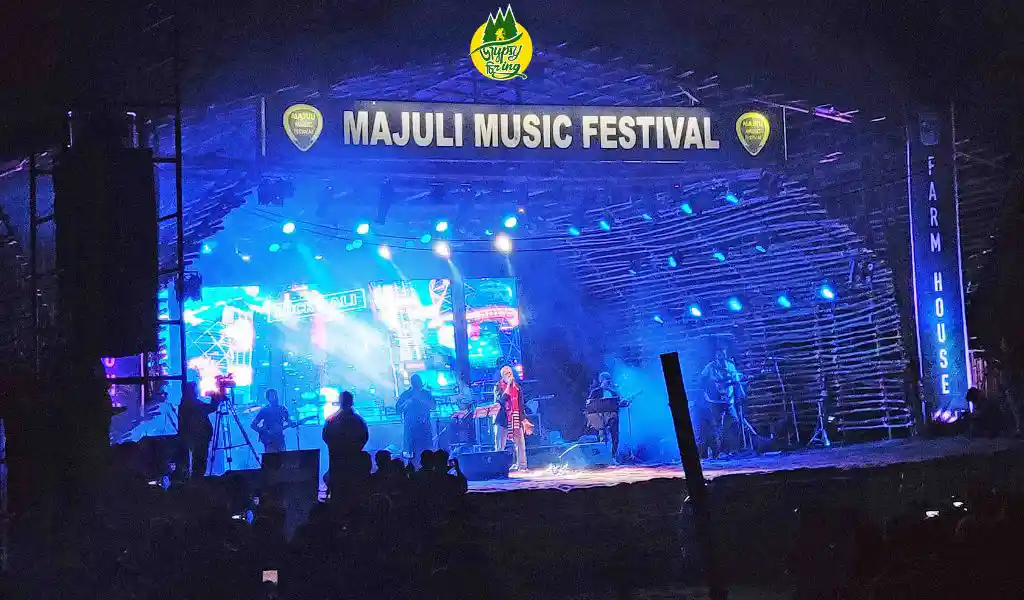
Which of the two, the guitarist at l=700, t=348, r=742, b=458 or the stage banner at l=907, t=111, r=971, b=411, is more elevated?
the stage banner at l=907, t=111, r=971, b=411

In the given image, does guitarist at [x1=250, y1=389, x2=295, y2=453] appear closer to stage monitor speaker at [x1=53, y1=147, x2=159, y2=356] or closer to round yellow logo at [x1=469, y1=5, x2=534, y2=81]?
stage monitor speaker at [x1=53, y1=147, x2=159, y2=356]

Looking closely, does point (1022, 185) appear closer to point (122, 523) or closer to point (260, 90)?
point (260, 90)

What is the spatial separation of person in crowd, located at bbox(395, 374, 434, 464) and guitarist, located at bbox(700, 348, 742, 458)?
4.71 metres

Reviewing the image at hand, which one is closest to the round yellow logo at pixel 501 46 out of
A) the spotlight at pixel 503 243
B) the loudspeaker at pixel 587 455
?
the loudspeaker at pixel 587 455

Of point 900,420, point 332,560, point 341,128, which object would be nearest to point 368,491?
point 332,560

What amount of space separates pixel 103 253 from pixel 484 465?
6.99 meters

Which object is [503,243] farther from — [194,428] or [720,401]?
[194,428]

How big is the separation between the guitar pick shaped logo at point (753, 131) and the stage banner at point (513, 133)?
2 centimetres

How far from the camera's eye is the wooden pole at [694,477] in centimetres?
474

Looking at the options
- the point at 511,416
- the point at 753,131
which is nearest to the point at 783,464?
the point at 511,416

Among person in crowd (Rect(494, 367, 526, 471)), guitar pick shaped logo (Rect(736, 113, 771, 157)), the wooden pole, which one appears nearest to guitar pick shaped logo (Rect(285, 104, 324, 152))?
person in crowd (Rect(494, 367, 526, 471))

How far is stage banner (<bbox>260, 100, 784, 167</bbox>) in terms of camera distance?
13.7 m

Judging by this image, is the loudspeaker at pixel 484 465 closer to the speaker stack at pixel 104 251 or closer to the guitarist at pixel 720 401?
the guitarist at pixel 720 401

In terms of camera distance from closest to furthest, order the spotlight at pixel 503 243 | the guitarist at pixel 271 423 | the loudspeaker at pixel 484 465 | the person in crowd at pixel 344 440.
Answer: the person in crowd at pixel 344 440 → the loudspeaker at pixel 484 465 → the guitarist at pixel 271 423 → the spotlight at pixel 503 243
